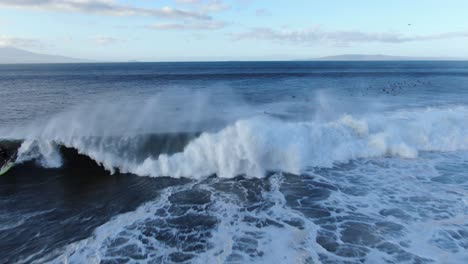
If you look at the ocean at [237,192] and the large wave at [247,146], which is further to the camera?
the large wave at [247,146]

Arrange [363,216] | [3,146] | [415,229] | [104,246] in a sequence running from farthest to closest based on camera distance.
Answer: [3,146], [363,216], [415,229], [104,246]

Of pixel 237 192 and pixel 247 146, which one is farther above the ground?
pixel 247 146

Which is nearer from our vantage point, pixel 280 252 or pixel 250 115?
pixel 280 252

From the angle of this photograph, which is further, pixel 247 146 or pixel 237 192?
pixel 247 146

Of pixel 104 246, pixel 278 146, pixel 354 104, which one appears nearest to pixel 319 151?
pixel 278 146

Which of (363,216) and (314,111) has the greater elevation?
(314,111)

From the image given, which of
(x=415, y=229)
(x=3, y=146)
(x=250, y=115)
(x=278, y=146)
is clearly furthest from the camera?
(x=250, y=115)

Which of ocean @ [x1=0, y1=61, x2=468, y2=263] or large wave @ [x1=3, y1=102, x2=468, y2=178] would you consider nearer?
ocean @ [x1=0, y1=61, x2=468, y2=263]

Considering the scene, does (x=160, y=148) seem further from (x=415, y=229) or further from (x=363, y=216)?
(x=415, y=229)
